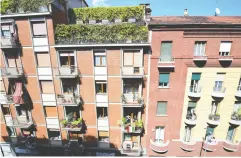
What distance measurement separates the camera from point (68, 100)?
524 inches

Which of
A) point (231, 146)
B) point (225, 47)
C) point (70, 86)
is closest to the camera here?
point (225, 47)

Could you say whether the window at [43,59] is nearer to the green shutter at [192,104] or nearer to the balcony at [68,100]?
the balcony at [68,100]

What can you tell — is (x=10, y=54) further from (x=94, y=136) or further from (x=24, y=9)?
(x=94, y=136)

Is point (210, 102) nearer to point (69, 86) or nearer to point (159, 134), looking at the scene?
point (159, 134)

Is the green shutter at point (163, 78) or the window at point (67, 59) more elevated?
the window at point (67, 59)

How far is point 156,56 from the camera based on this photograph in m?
11.9

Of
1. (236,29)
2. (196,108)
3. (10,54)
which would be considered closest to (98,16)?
(10,54)

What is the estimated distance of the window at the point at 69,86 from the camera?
43.1 ft

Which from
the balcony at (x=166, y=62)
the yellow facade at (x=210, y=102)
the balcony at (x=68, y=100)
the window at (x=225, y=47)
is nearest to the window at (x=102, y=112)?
the balcony at (x=68, y=100)

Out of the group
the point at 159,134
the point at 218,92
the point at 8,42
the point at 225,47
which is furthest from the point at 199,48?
the point at 8,42

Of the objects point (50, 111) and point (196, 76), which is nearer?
point (196, 76)

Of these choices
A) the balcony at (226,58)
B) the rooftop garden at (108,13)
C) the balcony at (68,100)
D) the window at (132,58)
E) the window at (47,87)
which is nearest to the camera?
the balcony at (226,58)

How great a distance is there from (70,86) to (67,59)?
2575mm

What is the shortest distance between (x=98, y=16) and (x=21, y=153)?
57.8 ft
